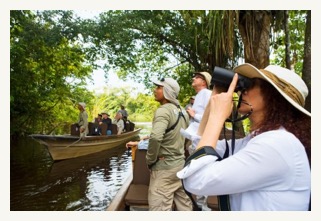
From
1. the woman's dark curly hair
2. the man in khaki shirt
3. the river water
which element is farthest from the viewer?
the river water

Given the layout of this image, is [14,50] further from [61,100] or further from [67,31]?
[61,100]

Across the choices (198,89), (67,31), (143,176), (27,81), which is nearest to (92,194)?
(143,176)

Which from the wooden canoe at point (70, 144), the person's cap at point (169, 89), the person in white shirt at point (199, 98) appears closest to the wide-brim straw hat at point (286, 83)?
the person in white shirt at point (199, 98)

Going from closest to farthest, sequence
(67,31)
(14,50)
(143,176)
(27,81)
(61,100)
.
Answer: (143,176) → (14,50) → (67,31) → (27,81) → (61,100)

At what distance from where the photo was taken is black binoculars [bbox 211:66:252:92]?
39.4 inches

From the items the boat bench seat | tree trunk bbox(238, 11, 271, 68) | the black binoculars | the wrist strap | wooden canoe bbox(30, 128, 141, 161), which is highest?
tree trunk bbox(238, 11, 271, 68)

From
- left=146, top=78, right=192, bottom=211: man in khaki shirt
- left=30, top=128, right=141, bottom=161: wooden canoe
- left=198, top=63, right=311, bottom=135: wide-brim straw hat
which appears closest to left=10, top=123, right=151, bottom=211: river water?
left=30, top=128, right=141, bottom=161: wooden canoe

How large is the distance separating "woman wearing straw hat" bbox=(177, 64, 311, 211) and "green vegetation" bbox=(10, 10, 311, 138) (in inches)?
130

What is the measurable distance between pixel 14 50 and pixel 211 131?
26.2 ft

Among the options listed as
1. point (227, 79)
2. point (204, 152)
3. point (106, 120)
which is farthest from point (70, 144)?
point (204, 152)

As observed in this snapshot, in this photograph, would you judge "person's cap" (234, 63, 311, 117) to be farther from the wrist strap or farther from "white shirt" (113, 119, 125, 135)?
"white shirt" (113, 119, 125, 135)

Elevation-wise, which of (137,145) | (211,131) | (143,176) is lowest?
(143,176)

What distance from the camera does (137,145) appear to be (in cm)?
320

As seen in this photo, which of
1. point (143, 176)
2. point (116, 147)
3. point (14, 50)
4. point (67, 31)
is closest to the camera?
point (143, 176)
